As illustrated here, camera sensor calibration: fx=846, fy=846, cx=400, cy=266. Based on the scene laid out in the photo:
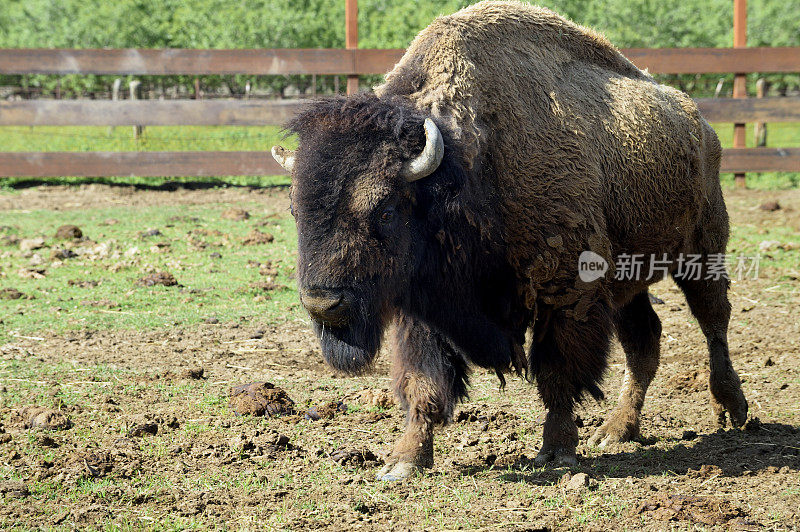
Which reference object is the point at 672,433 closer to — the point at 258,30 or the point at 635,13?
the point at 258,30

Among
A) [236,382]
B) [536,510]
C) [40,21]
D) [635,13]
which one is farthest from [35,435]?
[40,21]

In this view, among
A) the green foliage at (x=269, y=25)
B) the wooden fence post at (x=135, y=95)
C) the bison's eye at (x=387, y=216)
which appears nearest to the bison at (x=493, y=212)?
the bison's eye at (x=387, y=216)

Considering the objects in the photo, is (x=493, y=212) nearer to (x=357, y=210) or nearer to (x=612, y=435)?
(x=357, y=210)

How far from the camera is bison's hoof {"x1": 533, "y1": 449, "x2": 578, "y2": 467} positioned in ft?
14.6

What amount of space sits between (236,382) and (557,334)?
2317 mm

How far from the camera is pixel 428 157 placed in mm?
3912

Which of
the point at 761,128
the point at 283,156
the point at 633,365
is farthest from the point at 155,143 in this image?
the point at 761,128

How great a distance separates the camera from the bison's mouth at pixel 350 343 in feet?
13.0

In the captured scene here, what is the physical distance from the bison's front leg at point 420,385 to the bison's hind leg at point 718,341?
190 centimetres

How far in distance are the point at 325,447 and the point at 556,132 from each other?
2120 millimetres

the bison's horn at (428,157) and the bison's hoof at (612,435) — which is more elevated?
the bison's horn at (428,157)

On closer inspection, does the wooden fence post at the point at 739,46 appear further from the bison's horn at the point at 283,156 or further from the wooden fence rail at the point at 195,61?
the bison's horn at the point at 283,156

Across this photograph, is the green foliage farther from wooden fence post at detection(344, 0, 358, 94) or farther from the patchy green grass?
the patchy green grass

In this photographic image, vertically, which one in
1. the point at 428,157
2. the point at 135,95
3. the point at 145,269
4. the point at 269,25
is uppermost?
the point at 269,25
